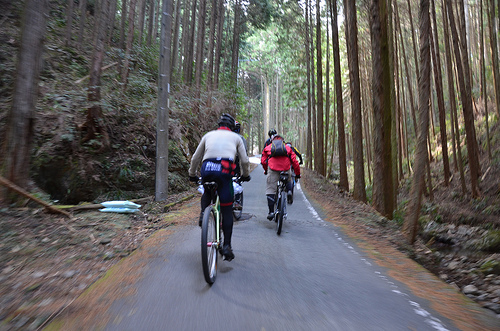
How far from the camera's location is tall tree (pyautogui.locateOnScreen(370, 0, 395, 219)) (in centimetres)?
941

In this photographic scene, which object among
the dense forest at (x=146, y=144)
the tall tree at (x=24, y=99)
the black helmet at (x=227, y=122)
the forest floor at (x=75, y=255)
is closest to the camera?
the forest floor at (x=75, y=255)

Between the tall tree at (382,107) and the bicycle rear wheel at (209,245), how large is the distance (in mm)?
7033

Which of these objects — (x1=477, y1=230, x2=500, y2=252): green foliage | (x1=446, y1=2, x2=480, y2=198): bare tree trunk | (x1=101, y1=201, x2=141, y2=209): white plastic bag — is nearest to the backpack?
(x1=101, y1=201, x2=141, y2=209): white plastic bag

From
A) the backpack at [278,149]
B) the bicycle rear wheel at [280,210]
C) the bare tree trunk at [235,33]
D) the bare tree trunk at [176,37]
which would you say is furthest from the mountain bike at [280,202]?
the bare tree trunk at [235,33]

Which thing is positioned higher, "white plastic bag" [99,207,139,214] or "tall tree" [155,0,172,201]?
"tall tree" [155,0,172,201]

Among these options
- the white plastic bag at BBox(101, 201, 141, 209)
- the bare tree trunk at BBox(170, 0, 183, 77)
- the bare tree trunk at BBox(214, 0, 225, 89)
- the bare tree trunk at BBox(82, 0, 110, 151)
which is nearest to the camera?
the white plastic bag at BBox(101, 201, 141, 209)

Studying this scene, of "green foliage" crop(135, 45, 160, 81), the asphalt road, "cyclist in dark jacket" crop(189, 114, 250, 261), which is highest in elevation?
Result: "green foliage" crop(135, 45, 160, 81)

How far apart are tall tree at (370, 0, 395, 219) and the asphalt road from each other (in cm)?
451

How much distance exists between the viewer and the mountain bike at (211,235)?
3871 mm

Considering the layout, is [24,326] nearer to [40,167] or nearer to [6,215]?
[6,215]

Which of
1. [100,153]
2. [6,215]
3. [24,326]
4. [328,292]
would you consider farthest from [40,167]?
[328,292]

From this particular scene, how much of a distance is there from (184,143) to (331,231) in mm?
8571

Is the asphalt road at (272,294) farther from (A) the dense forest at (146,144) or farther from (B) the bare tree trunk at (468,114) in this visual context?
(B) the bare tree trunk at (468,114)

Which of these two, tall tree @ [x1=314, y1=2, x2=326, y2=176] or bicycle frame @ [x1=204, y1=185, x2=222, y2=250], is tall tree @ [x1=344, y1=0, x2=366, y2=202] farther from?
bicycle frame @ [x1=204, y1=185, x2=222, y2=250]
